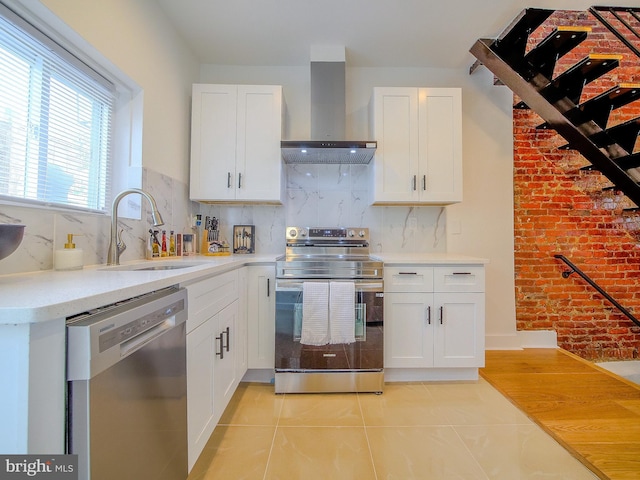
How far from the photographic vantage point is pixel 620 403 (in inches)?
71.4

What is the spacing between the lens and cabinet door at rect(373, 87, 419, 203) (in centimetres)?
235

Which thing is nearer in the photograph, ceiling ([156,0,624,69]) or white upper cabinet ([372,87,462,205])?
ceiling ([156,0,624,69])

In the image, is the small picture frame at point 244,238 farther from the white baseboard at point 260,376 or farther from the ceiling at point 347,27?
the ceiling at point 347,27

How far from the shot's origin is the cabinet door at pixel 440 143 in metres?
2.35

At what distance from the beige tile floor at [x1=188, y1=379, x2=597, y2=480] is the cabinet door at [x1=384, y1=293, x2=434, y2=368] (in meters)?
0.22

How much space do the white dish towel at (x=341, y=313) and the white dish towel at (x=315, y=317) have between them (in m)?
0.03

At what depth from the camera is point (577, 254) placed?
108 inches

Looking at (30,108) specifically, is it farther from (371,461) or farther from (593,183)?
(593,183)

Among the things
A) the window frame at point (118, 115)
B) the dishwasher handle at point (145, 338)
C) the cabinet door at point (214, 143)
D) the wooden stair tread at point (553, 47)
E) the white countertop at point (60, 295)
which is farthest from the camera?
the cabinet door at point (214, 143)

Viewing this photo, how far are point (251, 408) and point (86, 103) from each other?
1.98m

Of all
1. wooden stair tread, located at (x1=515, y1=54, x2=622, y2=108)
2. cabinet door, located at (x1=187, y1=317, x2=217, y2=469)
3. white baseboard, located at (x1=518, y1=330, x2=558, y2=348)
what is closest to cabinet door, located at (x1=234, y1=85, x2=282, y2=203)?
cabinet door, located at (x1=187, y1=317, x2=217, y2=469)

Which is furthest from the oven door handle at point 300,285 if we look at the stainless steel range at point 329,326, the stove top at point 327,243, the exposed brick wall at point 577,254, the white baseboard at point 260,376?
the exposed brick wall at point 577,254

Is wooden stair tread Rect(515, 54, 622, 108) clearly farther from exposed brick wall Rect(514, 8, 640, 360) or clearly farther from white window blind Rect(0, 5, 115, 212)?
white window blind Rect(0, 5, 115, 212)

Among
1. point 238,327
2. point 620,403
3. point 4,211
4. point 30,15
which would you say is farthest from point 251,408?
point 620,403
